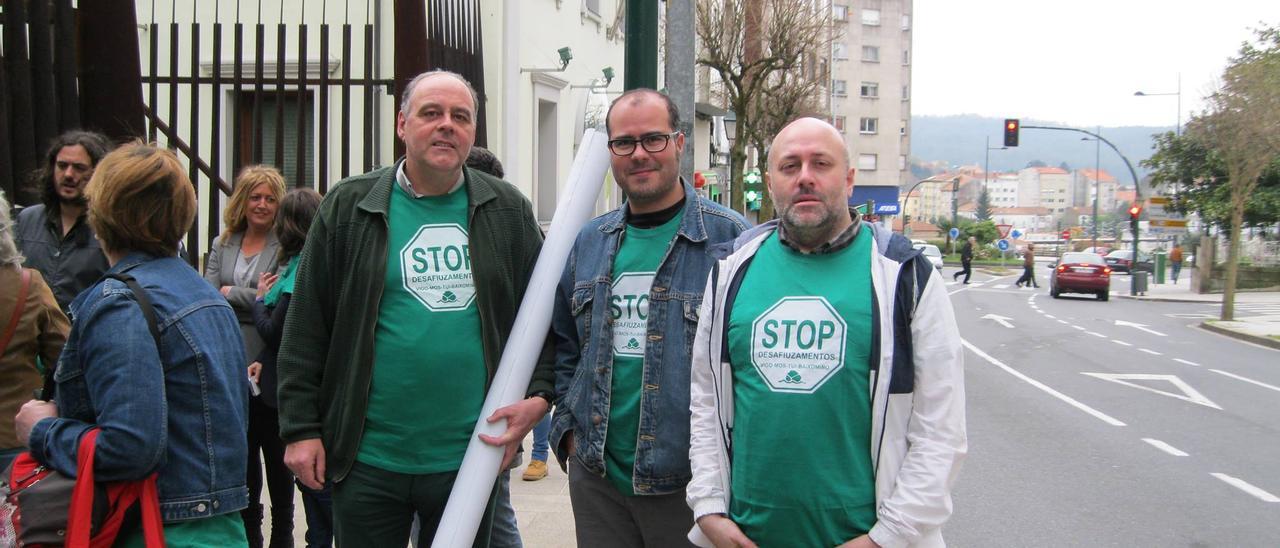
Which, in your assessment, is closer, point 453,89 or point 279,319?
point 453,89

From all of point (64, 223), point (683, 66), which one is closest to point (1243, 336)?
point (683, 66)

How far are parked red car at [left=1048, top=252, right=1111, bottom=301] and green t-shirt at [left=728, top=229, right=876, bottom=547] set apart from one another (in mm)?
31478

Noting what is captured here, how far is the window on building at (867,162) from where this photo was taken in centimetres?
7307

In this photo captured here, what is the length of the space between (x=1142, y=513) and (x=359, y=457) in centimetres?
526

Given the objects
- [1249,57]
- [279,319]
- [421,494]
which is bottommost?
[421,494]

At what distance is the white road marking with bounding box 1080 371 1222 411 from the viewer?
11273 mm

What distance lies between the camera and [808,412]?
8.01 ft

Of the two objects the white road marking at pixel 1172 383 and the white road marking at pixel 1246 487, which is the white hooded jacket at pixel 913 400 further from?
the white road marking at pixel 1172 383

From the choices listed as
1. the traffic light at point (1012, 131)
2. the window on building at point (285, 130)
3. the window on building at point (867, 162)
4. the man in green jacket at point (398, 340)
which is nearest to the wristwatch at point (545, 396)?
the man in green jacket at point (398, 340)

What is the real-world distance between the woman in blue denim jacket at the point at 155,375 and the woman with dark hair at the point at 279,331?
1.55 meters

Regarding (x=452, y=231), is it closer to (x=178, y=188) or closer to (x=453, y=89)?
(x=453, y=89)

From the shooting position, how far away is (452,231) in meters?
3.07

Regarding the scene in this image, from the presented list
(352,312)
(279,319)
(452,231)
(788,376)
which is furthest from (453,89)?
(279,319)

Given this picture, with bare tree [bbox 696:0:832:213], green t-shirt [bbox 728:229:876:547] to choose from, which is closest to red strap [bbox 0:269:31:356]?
green t-shirt [bbox 728:229:876:547]
